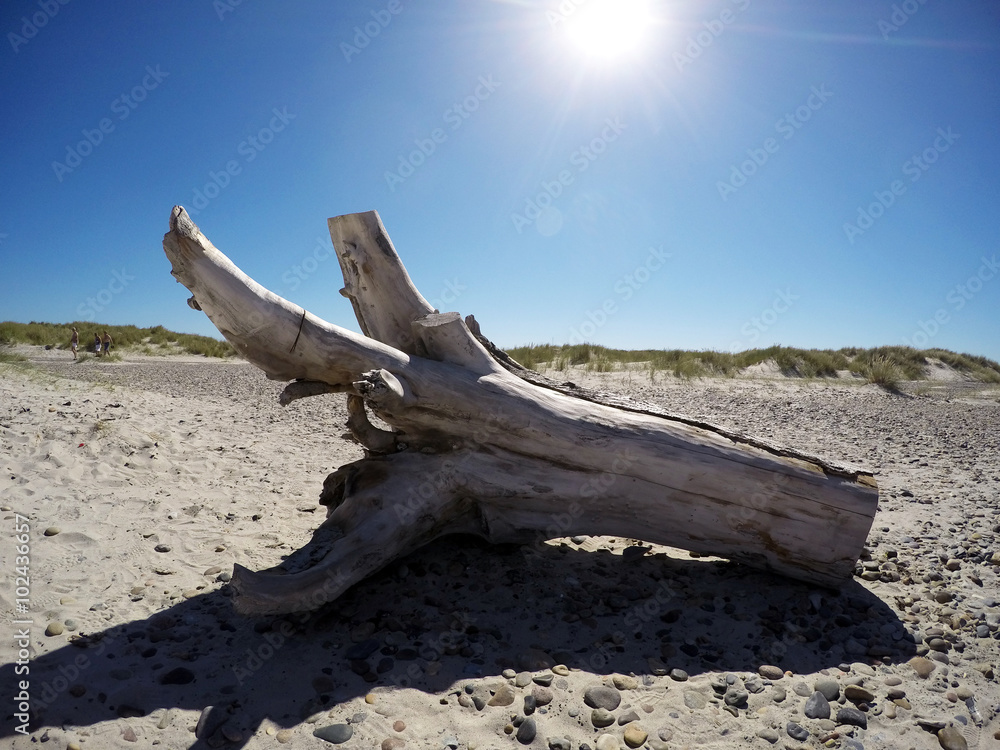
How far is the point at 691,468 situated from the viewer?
3.49m

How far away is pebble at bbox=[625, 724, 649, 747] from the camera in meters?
2.27

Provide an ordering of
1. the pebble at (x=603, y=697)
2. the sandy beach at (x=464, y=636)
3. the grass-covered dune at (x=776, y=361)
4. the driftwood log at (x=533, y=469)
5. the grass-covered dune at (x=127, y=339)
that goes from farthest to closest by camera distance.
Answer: the grass-covered dune at (x=127, y=339)
the grass-covered dune at (x=776, y=361)
the driftwood log at (x=533, y=469)
the pebble at (x=603, y=697)
the sandy beach at (x=464, y=636)

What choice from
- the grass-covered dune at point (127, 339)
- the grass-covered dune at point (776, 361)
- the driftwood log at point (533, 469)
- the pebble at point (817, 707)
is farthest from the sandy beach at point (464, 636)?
the grass-covered dune at point (127, 339)

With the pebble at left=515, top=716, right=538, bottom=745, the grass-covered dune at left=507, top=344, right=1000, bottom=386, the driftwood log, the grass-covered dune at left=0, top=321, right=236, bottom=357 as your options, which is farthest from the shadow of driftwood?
the grass-covered dune at left=0, top=321, right=236, bottom=357

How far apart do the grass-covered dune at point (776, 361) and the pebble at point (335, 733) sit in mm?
13403

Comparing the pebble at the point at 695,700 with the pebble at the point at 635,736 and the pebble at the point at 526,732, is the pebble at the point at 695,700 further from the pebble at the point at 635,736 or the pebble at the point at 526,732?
the pebble at the point at 526,732

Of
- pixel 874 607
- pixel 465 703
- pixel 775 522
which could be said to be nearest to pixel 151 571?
pixel 465 703

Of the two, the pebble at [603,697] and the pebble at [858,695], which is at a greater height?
the pebble at [858,695]

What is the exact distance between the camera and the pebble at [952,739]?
→ 7.36 ft

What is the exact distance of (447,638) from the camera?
297cm

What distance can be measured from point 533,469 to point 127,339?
91.9 ft

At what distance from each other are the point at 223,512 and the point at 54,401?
3.84 metres

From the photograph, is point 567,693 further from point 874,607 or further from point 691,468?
point 874,607

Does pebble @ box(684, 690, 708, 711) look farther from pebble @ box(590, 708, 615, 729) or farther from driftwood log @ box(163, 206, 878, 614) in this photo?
Answer: driftwood log @ box(163, 206, 878, 614)
